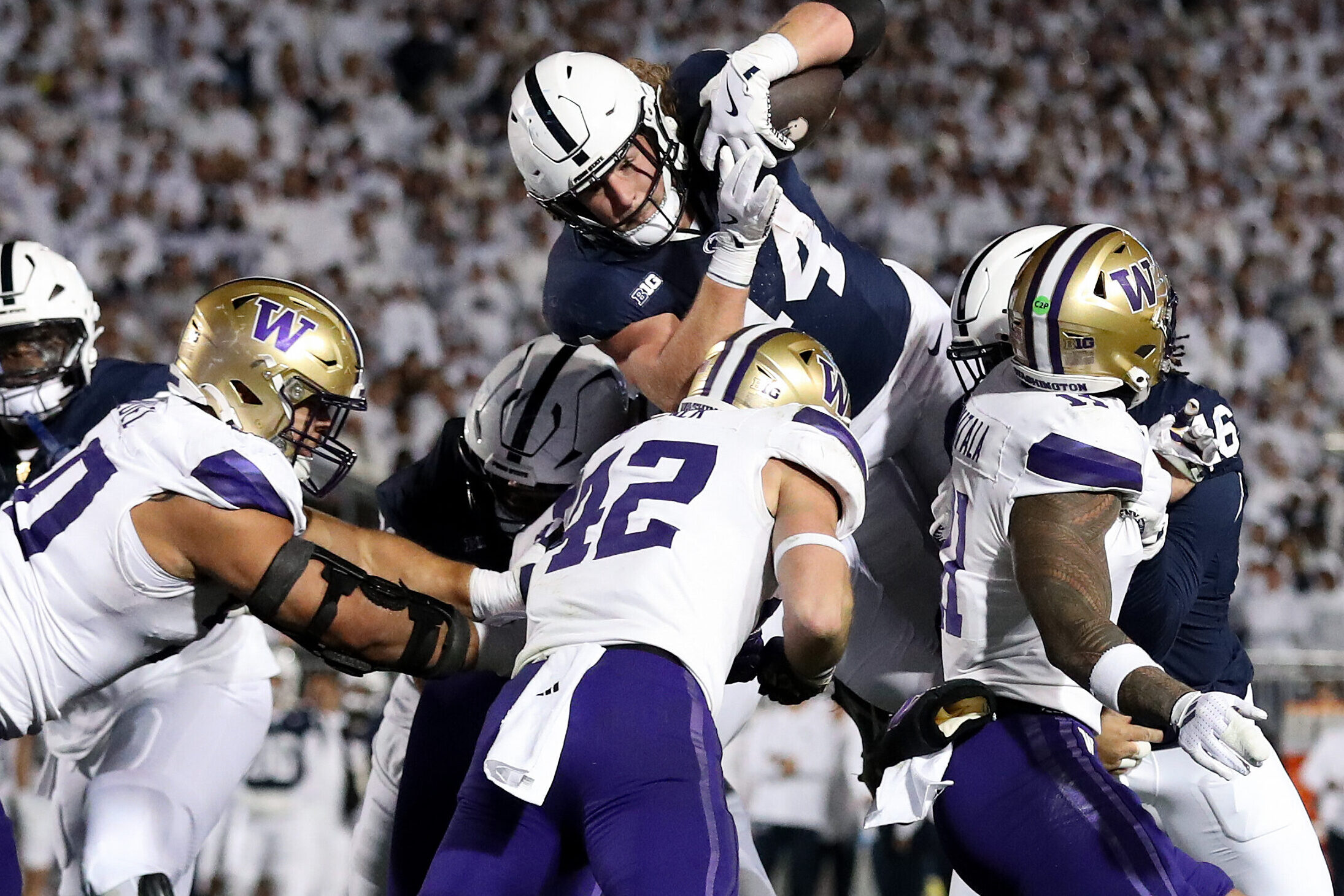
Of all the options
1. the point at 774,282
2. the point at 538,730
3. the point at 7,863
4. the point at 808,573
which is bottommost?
the point at 7,863

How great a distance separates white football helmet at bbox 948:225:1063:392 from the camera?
12.5 ft

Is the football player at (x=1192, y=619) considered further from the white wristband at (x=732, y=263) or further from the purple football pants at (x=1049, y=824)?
the white wristband at (x=732, y=263)

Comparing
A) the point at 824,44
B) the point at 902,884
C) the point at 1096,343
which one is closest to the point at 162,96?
the point at 902,884

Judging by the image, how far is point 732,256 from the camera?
357cm

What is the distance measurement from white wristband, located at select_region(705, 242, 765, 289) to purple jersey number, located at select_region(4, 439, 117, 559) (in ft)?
4.54

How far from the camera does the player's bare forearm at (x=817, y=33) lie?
147 inches

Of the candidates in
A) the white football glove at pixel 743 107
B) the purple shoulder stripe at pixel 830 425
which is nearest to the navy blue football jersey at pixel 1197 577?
the purple shoulder stripe at pixel 830 425

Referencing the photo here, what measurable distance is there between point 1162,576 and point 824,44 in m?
1.48

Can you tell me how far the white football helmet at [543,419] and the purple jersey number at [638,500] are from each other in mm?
935

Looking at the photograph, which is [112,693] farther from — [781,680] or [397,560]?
[781,680]

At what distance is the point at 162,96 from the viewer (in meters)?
12.2

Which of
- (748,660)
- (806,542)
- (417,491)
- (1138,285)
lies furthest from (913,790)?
(417,491)

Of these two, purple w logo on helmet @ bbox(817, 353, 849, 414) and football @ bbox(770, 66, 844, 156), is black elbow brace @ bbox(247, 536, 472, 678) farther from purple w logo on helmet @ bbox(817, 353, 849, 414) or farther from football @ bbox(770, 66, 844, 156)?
football @ bbox(770, 66, 844, 156)

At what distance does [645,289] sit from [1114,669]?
1551mm
